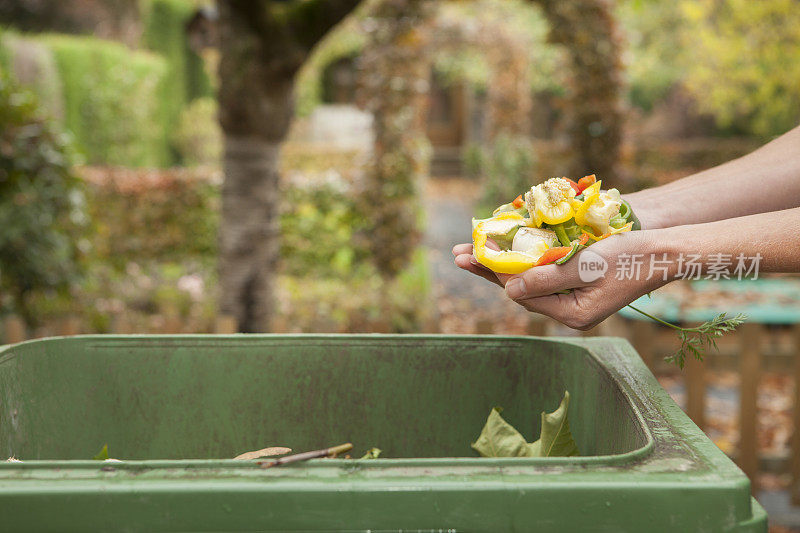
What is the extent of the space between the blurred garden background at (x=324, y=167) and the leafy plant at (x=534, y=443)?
1.77 metres

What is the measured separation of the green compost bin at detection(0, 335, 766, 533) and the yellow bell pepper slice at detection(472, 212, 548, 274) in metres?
0.28

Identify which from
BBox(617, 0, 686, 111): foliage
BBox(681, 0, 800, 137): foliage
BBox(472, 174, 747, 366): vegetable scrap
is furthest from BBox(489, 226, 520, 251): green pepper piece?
BBox(617, 0, 686, 111): foliage

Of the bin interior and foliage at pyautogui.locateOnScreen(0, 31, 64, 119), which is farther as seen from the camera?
foliage at pyautogui.locateOnScreen(0, 31, 64, 119)

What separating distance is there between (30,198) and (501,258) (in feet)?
11.2

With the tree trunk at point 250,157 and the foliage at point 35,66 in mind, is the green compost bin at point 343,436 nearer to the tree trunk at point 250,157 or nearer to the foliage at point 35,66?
the tree trunk at point 250,157

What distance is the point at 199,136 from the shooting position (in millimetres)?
13914

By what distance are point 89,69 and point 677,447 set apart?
12185 millimetres

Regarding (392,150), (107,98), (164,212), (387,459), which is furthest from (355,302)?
(107,98)

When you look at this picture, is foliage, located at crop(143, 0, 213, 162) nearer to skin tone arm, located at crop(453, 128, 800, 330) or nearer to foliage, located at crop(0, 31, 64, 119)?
foliage, located at crop(0, 31, 64, 119)

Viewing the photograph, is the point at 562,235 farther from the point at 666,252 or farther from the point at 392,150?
the point at 392,150

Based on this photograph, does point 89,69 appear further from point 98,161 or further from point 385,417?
point 385,417

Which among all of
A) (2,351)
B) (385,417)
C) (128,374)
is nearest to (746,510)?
(385,417)

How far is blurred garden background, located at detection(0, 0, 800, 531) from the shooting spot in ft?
11.8

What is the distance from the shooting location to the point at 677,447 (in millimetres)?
1059
